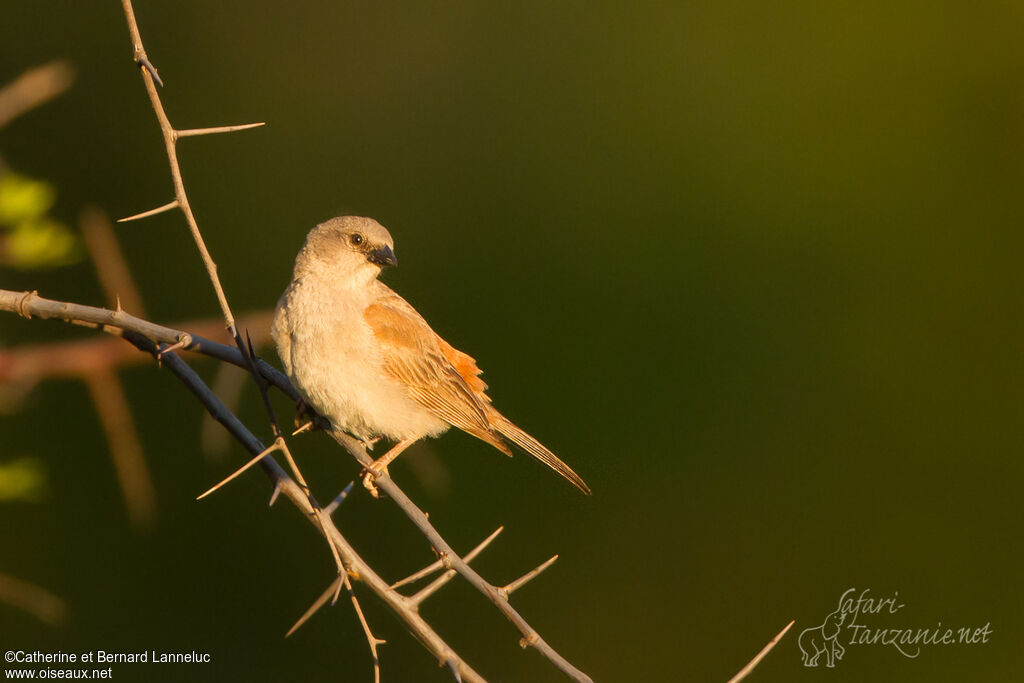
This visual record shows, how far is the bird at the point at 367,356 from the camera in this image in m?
3.59

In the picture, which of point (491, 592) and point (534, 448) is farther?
point (534, 448)

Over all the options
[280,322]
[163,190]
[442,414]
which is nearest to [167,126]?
[280,322]

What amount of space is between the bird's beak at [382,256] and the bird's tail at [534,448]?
0.86 m

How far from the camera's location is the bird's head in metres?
3.86

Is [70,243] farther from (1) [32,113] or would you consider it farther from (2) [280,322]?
(1) [32,113]

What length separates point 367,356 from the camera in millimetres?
3803

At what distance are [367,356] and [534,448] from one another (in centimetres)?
81

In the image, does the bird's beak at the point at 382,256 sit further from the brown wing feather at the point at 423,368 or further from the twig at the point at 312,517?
the twig at the point at 312,517

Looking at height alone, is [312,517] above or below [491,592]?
above

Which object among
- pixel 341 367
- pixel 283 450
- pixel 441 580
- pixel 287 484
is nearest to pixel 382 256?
pixel 341 367

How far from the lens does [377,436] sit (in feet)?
13.3

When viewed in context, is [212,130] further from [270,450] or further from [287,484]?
[287,484]

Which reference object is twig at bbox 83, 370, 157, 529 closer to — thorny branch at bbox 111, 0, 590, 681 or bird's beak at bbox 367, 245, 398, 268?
thorny branch at bbox 111, 0, 590, 681

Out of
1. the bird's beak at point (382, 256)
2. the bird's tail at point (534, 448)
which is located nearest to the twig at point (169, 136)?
the bird's beak at point (382, 256)
